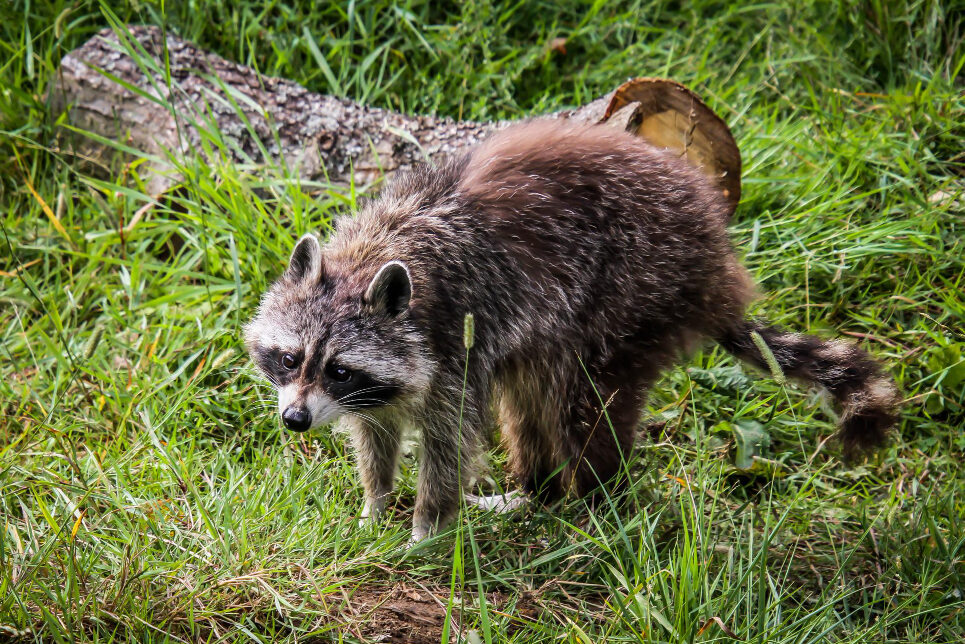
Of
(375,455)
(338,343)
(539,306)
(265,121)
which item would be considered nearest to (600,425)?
(539,306)

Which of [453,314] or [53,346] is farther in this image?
[53,346]

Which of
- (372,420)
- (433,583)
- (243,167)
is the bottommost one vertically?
(433,583)

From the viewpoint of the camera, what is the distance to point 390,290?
3.72 metres

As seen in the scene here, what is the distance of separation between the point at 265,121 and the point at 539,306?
229 centimetres

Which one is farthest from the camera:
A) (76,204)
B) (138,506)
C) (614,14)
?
(614,14)

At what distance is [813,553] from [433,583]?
5.37 feet

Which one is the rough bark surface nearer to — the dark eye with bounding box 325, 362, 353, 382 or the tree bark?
the tree bark

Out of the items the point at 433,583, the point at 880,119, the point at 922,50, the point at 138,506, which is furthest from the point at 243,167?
the point at 922,50

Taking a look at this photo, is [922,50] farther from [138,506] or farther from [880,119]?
[138,506]

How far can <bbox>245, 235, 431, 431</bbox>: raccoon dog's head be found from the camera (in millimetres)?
3695

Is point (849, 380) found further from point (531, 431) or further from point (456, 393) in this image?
point (456, 393)

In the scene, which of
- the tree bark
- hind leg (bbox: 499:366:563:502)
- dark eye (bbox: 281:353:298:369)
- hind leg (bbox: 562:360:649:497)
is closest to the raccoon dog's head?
dark eye (bbox: 281:353:298:369)

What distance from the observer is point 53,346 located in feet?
14.7

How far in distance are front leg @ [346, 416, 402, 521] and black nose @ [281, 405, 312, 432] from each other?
45 cm
